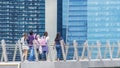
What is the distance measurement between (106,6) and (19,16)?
1445 inches

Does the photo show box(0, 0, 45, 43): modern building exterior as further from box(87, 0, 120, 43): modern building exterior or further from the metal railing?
the metal railing

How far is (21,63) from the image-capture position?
1867cm

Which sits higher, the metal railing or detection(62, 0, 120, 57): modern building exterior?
the metal railing

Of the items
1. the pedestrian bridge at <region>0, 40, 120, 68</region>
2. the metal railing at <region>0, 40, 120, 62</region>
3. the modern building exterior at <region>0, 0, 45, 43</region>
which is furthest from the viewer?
the modern building exterior at <region>0, 0, 45, 43</region>

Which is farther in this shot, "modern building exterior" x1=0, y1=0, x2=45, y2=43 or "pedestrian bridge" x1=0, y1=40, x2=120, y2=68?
"modern building exterior" x1=0, y1=0, x2=45, y2=43

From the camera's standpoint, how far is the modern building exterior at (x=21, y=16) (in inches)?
5364

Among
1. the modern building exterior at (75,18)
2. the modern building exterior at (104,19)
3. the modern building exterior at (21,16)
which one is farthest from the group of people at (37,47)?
the modern building exterior at (104,19)

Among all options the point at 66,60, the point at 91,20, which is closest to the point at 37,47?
the point at 66,60

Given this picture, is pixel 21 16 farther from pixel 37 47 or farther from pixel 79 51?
pixel 37 47

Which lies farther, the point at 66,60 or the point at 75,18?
the point at 75,18

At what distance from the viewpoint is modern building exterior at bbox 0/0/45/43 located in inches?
5364

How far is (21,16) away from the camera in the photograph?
5738 inches

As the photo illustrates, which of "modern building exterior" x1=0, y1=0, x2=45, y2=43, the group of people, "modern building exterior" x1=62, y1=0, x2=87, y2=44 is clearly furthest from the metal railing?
"modern building exterior" x1=62, y1=0, x2=87, y2=44

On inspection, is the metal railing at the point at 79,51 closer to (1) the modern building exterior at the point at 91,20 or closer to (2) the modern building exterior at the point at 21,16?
(2) the modern building exterior at the point at 21,16
